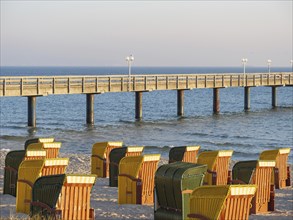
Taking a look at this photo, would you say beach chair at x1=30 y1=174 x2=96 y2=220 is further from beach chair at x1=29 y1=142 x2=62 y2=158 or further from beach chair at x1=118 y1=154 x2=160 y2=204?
beach chair at x1=29 y1=142 x2=62 y2=158

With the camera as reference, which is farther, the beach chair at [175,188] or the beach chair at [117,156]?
the beach chair at [117,156]

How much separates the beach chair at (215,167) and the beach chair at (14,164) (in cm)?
375

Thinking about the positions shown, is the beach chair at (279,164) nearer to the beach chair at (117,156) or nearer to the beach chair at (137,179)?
the beach chair at (117,156)

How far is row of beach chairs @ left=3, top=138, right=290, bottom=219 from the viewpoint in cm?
1124

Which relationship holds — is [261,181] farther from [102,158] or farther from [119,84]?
[119,84]

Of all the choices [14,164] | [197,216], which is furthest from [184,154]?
[197,216]

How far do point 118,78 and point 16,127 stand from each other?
24.7 ft

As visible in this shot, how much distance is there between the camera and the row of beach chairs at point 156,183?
11.2 m

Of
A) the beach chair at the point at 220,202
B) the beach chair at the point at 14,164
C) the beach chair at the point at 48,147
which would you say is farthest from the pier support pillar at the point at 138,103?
the beach chair at the point at 220,202

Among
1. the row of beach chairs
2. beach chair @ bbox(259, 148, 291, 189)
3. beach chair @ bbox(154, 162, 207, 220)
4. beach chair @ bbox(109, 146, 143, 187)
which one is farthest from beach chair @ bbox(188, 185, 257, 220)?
beach chair @ bbox(259, 148, 291, 189)

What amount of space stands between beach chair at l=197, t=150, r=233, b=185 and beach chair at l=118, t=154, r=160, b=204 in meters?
1.82

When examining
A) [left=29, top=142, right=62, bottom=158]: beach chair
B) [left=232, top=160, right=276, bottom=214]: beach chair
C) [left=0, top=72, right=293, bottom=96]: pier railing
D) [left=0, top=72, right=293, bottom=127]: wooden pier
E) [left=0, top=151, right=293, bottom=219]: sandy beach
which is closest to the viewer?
[left=0, top=151, right=293, bottom=219]: sandy beach

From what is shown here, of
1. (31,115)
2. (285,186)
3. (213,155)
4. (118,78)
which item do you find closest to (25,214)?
(213,155)

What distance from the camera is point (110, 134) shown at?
44781mm
